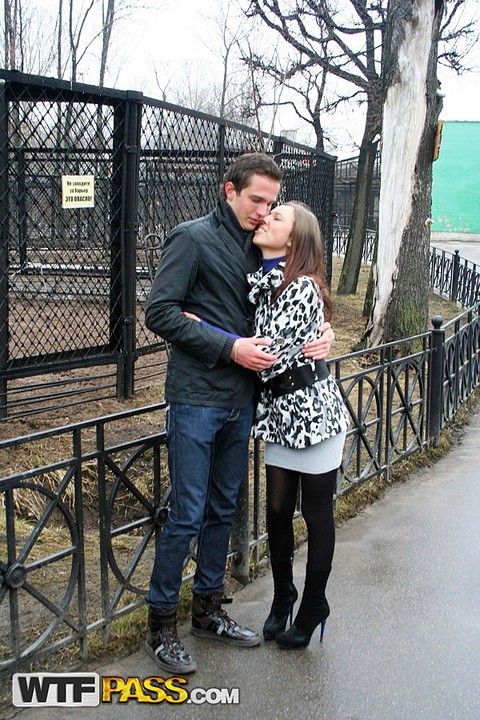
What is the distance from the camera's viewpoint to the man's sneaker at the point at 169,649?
3080 mm

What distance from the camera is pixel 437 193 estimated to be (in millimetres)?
45156

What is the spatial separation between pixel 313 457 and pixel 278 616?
0.73 metres

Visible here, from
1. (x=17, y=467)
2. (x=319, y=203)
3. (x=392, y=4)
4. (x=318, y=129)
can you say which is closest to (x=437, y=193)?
(x=318, y=129)

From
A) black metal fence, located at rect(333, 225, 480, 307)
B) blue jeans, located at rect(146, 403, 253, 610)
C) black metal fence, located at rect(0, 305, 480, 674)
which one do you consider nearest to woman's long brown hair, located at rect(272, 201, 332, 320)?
blue jeans, located at rect(146, 403, 253, 610)

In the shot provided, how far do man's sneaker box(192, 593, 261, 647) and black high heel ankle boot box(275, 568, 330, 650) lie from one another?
0.13 meters

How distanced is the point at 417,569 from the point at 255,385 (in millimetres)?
1603

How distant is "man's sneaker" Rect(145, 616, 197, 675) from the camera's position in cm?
308

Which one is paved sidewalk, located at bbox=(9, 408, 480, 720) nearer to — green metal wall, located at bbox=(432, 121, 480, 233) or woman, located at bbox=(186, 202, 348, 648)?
woman, located at bbox=(186, 202, 348, 648)

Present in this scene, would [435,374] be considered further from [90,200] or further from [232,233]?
[232,233]

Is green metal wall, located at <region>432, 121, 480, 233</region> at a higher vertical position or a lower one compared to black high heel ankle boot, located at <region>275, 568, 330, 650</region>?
higher

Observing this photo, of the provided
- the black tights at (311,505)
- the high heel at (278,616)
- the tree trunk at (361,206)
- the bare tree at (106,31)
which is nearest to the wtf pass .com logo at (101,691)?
the high heel at (278,616)

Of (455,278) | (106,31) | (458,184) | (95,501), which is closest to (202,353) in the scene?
(95,501)

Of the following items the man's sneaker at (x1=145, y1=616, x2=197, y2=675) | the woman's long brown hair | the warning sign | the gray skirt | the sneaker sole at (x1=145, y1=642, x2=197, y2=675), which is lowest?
the sneaker sole at (x1=145, y1=642, x2=197, y2=675)

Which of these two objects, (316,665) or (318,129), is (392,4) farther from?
(318,129)
